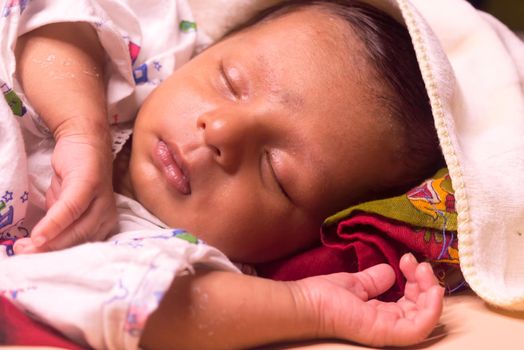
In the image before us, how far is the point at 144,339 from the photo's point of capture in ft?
2.49

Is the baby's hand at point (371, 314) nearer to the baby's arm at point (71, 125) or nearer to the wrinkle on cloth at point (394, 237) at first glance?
the wrinkle on cloth at point (394, 237)

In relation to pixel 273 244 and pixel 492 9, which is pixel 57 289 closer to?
pixel 273 244

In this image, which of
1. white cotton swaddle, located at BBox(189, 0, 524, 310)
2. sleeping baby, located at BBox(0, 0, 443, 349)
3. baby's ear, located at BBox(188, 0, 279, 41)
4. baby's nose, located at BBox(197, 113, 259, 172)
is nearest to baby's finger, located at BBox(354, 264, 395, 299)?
sleeping baby, located at BBox(0, 0, 443, 349)

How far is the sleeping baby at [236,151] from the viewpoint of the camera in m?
0.82

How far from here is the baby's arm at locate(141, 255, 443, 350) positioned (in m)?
0.76

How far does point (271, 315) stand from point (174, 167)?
33 centimetres

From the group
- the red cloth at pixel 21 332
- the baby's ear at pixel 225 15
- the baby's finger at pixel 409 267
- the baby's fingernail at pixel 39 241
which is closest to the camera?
the red cloth at pixel 21 332

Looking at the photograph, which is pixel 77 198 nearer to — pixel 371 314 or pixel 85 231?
pixel 85 231

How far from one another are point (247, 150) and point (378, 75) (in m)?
0.25

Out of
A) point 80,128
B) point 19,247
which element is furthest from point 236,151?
point 19,247

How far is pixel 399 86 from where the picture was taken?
111cm

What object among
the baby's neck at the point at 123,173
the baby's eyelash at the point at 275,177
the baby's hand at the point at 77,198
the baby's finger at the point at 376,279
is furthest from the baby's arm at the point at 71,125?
the baby's finger at the point at 376,279

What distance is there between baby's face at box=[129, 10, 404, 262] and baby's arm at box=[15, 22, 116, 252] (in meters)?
0.10

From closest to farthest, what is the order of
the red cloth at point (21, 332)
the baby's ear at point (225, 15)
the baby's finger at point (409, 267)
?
the red cloth at point (21, 332)
the baby's finger at point (409, 267)
the baby's ear at point (225, 15)
